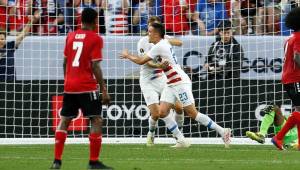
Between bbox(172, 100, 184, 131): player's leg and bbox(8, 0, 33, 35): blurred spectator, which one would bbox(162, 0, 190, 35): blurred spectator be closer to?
bbox(172, 100, 184, 131): player's leg

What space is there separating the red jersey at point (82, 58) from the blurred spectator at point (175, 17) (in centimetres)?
891

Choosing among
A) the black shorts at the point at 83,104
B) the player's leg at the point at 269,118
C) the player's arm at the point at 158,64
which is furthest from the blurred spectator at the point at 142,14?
the black shorts at the point at 83,104

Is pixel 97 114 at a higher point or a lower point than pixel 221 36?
lower

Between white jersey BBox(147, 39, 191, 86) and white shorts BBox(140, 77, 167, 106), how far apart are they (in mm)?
1131

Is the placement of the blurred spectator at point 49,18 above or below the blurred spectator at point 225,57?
above

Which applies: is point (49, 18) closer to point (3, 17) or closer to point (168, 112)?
point (3, 17)

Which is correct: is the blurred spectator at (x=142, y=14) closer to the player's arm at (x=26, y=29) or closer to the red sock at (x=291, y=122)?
the player's arm at (x=26, y=29)

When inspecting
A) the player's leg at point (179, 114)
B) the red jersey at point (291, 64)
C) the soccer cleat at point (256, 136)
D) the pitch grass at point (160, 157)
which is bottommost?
the pitch grass at point (160, 157)

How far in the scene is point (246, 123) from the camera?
21.2 m

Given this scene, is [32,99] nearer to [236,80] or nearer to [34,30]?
[34,30]

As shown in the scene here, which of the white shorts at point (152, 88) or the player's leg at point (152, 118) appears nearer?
the player's leg at point (152, 118)

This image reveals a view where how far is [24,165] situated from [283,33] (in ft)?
31.5

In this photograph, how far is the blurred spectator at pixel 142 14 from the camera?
22.3 metres

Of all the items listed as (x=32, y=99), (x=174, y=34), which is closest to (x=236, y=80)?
(x=174, y=34)
